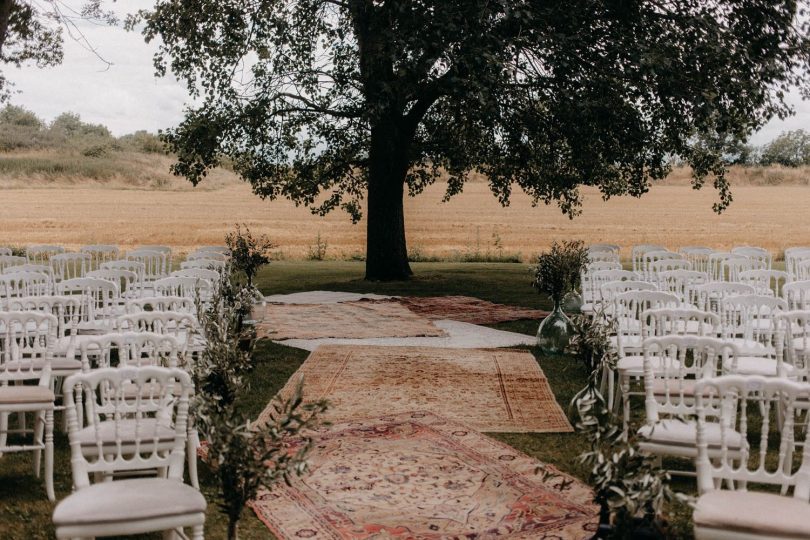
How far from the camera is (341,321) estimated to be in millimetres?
11898

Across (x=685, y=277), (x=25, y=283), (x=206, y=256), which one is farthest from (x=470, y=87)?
(x=25, y=283)

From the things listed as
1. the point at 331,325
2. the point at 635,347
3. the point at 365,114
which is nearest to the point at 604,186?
the point at 365,114

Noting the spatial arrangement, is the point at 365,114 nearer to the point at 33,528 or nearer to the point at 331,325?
the point at 331,325

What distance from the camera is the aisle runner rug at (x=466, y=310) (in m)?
12.3

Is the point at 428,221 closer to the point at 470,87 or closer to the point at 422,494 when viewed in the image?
the point at 470,87

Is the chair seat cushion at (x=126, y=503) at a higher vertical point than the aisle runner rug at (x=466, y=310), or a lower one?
higher

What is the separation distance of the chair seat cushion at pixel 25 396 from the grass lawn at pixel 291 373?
0.54 m

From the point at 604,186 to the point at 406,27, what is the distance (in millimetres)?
6090

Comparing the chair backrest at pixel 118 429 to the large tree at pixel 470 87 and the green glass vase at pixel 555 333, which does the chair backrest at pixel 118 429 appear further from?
the large tree at pixel 470 87

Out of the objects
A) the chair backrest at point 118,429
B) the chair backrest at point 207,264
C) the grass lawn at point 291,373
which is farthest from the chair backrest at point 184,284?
the chair backrest at point 118,429

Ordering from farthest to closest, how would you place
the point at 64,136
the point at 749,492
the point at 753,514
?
the point at 64,136 < the point at 749,492 < the point at 753,514

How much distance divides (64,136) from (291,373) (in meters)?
46.0

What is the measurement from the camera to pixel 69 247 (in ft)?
86.6

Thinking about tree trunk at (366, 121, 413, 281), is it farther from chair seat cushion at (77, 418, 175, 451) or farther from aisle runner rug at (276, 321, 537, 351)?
chair seat cushion at (77, 418, 175, 451)
